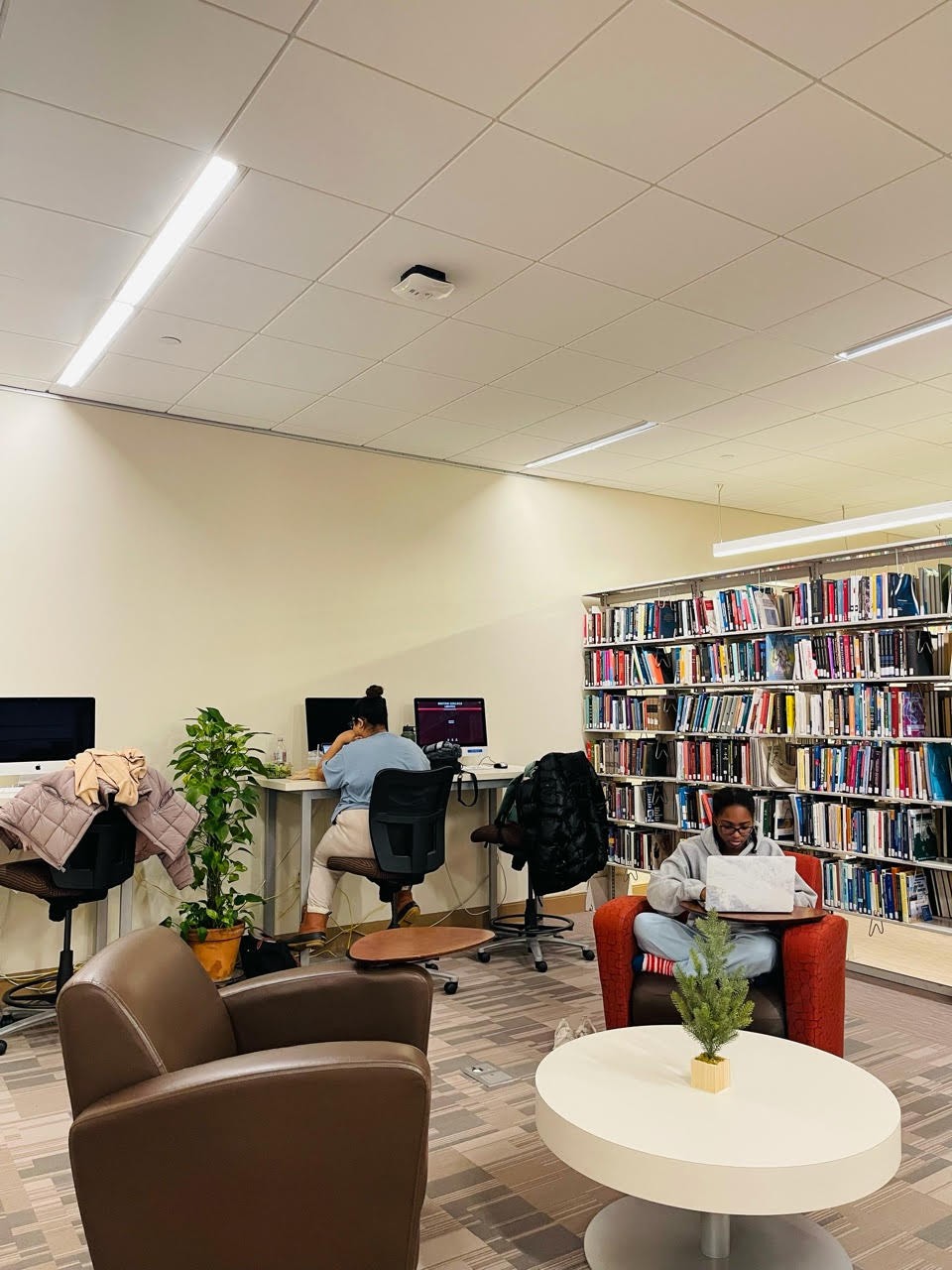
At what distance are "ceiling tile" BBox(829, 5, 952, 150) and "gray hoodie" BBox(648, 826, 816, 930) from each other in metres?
2.39

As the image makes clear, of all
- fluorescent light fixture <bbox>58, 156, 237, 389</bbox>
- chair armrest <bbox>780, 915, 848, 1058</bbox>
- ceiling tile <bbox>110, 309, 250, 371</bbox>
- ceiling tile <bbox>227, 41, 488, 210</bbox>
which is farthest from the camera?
ceiling tile <bbox>110, 309, 250, 371</bbox>

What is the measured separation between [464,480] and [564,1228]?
→ 4660 mm

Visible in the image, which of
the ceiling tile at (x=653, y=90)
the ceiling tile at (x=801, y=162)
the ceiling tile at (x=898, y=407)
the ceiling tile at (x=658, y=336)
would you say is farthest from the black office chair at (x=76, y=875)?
the ceiling tile at (x=898, y=407)

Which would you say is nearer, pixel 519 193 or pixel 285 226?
pixel 519 193

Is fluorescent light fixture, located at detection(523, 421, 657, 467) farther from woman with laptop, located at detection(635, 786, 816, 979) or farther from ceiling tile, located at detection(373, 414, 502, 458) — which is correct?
woman with laptop, located at detection(635, 786, 816, 979)

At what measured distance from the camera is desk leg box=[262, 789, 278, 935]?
5414 mm

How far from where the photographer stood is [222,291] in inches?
148

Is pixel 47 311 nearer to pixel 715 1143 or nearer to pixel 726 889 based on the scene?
pixel 726 889

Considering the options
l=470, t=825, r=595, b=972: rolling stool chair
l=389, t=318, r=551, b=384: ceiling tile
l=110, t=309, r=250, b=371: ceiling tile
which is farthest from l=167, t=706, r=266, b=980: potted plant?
l=389, t=318, r=551, b=384: ceiling tile

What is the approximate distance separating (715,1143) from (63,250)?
3.46m

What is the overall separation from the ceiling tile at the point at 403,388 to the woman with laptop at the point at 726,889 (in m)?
2.44

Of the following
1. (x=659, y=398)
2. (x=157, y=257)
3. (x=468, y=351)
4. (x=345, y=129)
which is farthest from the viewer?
(x=659, y=398)

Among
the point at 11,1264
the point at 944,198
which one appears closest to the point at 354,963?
the point at 11,1264

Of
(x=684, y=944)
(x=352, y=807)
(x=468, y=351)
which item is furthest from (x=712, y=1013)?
Result: (x=468, y=351)
